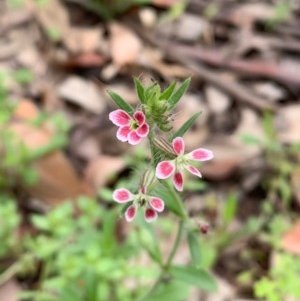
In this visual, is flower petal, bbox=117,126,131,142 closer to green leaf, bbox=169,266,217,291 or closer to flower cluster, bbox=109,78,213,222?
flower cluster, bbox=109,78,213,222

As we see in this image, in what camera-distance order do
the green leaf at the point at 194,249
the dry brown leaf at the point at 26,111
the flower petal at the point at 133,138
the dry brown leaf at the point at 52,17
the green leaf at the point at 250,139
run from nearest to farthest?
1. the flower petal at the point at 133,138
2. the green leaf at the point at 194,249
3. the green leaf at the point at 250,139
4. the dry brown leaf at the point at 26,111
5. the dry brown leaf at the point at 52,17

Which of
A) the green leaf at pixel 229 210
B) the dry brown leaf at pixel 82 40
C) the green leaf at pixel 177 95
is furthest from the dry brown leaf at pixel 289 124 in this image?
the green leaf at pixel 177 95

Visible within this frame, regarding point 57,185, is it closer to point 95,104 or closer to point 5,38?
point 95,104

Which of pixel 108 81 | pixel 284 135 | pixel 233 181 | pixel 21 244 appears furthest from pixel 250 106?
pixel 21 244

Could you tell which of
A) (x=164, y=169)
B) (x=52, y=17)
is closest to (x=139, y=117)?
(x=164, y=169)

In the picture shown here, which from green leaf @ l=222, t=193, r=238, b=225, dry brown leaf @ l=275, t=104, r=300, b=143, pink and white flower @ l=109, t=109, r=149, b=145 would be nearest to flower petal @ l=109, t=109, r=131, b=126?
pink and white flower @ l=109, t=109, r=149, b=145

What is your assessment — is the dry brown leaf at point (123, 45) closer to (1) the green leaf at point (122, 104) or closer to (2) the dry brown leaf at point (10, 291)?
(2) the dry brown leaf at point (10, 291)
